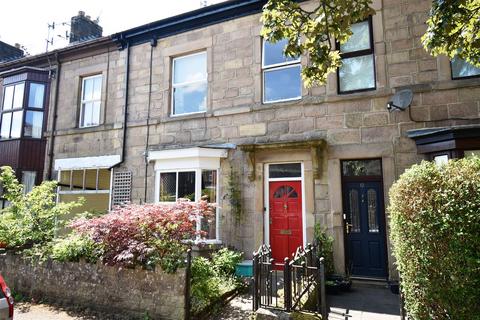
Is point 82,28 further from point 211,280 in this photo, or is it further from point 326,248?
point 326,248

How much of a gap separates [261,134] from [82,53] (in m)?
7.55

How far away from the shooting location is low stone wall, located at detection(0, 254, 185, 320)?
210 inches

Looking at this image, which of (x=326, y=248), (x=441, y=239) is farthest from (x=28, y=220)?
(x=441, y=239)

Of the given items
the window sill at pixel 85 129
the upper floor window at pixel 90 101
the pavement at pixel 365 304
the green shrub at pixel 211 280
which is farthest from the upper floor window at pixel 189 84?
the pavement at pixel 365 304

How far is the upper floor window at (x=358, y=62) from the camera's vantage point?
7750 mm

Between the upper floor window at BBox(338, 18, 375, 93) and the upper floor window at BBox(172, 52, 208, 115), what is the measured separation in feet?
12.6

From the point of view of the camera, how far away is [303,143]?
760cm

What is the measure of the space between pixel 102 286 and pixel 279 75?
249 inches

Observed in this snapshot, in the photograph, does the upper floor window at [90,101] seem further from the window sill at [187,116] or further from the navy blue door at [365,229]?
the navy blue door at [365,229]

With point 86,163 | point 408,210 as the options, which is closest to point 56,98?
point 86,163

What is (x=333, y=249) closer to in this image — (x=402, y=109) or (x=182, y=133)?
(x=402, y=109)

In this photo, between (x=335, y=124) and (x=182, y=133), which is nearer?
(x=335, y=124)

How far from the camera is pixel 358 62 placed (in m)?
7.89

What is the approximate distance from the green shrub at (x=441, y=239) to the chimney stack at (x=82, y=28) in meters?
13.3
